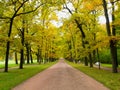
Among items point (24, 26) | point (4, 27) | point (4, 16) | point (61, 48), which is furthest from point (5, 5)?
point (61, 48)

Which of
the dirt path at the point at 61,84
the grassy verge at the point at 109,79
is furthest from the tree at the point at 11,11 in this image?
the grassy verge at the point at 109,79

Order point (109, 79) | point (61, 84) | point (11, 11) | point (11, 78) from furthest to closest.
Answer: point (11, 11)
point (11, 78)
point (109, 79)
point (61, 84)

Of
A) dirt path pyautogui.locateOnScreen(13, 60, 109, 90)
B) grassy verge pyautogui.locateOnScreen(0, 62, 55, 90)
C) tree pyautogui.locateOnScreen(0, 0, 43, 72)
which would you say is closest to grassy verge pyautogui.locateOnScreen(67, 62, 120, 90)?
dirt path pyautogui.locateOnScreen(13, 60, 109, 90)

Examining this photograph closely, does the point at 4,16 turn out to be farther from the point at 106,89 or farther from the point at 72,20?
the point at 106,89

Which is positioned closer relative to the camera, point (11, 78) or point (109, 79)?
point (109, 79)

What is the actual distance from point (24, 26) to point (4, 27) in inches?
180

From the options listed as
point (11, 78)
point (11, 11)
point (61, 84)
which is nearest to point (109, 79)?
point (61, 84)

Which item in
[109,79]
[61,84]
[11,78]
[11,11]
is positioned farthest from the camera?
[11,11]

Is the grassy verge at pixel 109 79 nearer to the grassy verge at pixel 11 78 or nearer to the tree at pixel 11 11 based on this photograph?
the grassy verge at pixel 11 78

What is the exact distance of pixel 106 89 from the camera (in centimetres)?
1394

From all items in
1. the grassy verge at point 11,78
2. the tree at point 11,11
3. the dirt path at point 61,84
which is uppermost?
the tree at point 11,11

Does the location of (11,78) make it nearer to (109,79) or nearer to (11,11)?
(109,79)

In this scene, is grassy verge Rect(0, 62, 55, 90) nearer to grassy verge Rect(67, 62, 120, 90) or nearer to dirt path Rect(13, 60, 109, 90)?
dirt path Rect(13, 60, 109, 90)

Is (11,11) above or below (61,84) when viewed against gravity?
above
